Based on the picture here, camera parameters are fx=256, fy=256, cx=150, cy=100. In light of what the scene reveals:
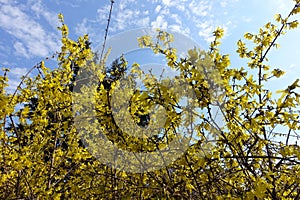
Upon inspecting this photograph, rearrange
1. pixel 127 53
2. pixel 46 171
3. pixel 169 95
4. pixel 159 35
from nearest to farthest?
pixel 169 95
pixel 159 35
pixel 127 53
pixel 46 171

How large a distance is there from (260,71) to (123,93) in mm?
Answer: 1614

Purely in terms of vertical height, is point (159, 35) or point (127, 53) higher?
point (127, 53)

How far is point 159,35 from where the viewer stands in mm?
2826

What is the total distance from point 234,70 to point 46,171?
3011mm

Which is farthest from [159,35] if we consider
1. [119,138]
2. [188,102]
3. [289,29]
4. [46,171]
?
[46,171]

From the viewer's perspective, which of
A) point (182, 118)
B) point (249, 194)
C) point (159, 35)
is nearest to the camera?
point (249, 194)

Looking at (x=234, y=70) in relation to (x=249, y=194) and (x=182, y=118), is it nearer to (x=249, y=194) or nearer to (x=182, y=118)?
(x=182, y=118)

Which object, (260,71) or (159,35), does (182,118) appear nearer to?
(159,35)

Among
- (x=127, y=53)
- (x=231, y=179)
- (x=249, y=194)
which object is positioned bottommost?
(x=249, y=194)

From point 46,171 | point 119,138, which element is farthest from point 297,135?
point 46,171

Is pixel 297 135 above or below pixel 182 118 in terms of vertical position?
below

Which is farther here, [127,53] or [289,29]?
[127,53]

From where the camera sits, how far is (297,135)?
2340mm

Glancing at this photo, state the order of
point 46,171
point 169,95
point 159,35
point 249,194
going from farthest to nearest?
point 46,171 → point 159,35 → point 169,95 → point 249,194
